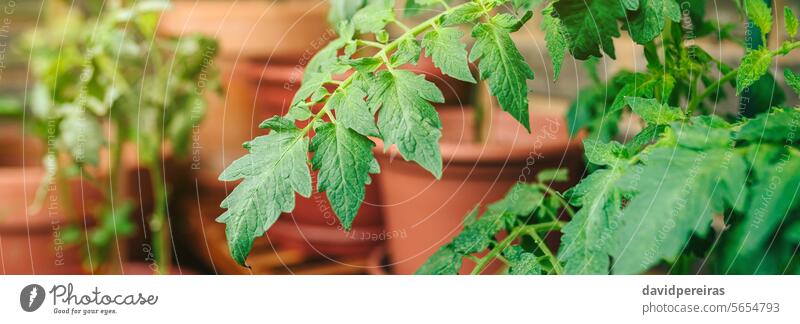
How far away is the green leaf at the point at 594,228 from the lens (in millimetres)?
409

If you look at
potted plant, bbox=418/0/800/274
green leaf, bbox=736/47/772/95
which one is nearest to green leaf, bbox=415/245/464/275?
potted plant, bbox=418/0/800/274

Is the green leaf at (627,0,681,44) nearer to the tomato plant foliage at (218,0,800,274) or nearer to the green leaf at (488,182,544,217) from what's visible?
the tomato plant foliage at (218,0,800,274)

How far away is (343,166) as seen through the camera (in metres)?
0.42

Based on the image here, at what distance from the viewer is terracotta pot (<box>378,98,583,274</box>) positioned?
2.27 ft

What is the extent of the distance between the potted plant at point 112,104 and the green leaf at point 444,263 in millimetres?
439

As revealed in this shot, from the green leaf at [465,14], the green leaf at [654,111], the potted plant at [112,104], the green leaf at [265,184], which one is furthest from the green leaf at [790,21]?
the potted plant at [112,104]

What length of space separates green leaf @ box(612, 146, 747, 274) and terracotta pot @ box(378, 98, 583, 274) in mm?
314

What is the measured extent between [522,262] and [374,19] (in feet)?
0.66

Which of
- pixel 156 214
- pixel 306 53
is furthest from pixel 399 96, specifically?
pixel 156 214

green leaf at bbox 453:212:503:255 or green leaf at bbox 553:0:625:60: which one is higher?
green leaf at bbox 553:0:625:60

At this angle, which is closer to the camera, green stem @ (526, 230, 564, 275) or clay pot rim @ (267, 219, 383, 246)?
green stem @ (526, 230, 564, 275)

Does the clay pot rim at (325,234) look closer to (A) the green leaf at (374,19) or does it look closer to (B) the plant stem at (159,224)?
(B) the plant stem at (159,224)
